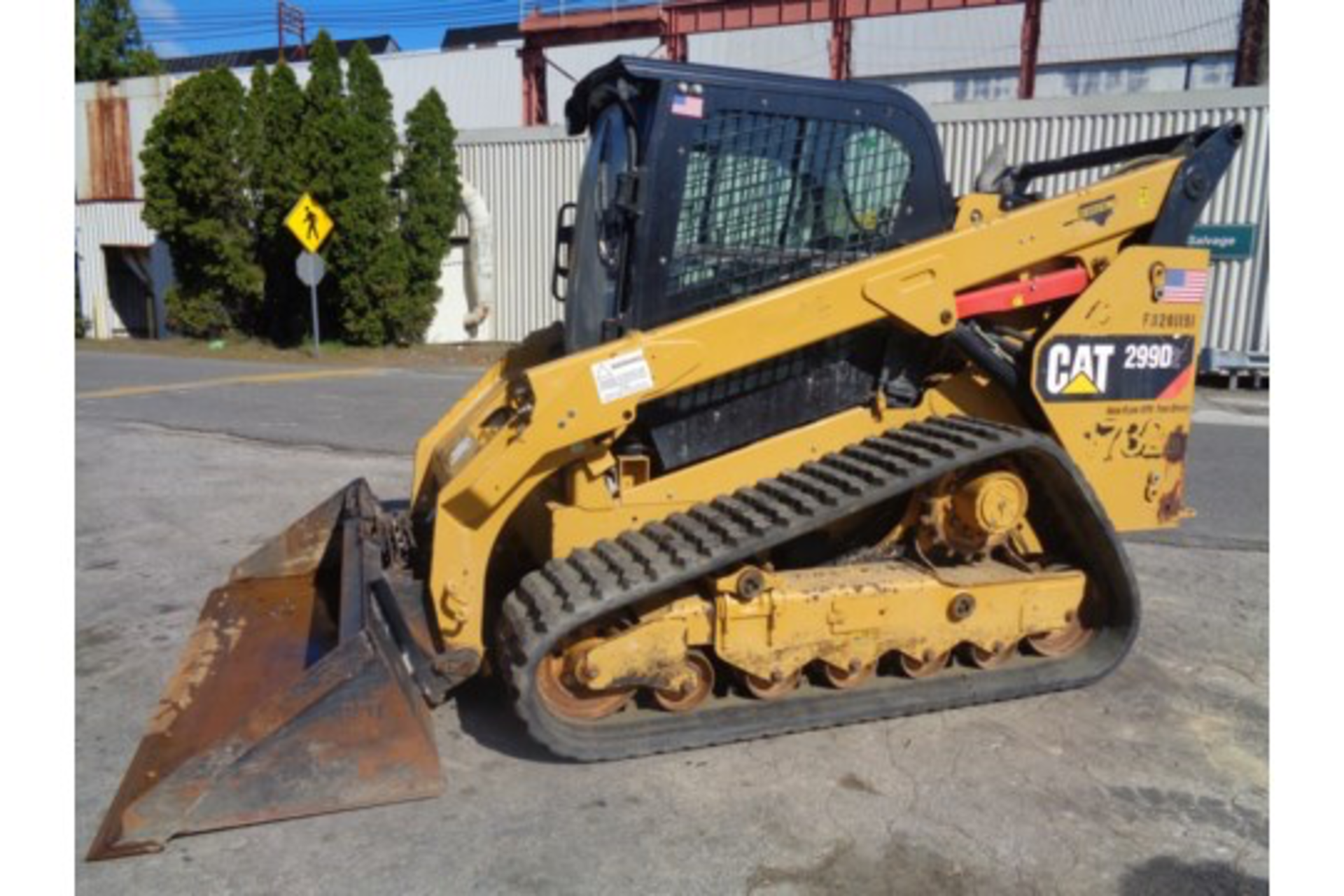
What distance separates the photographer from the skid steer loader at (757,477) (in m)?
3.14

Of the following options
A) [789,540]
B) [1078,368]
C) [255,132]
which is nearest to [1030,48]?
[255,132]

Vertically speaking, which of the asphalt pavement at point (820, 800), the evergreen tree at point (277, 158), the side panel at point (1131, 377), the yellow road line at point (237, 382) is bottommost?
the asphalt pavement at point (820, 800)

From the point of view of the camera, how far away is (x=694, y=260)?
355 cm

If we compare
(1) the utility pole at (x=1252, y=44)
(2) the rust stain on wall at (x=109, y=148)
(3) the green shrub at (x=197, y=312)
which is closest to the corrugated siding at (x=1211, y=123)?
(1) the utility pole at (x=1252, y=44)

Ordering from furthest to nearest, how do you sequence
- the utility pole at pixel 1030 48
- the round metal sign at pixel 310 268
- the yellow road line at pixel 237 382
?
the utility pole at pixel 1030 48 → the round metal sign at pixel 310 268 → the yellow road line at pixel 237 382

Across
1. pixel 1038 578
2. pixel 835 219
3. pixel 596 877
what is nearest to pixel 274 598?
pixel 596 877

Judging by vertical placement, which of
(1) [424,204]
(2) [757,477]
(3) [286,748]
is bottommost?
(3) [286,748]

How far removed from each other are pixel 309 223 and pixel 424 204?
219cm

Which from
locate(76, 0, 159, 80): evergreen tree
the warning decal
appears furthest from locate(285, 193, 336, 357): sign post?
locate(76, 0, 159, 80): evergreen tree

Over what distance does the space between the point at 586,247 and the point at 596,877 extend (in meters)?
2.24

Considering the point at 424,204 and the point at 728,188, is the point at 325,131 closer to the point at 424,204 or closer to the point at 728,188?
the point at 424,204

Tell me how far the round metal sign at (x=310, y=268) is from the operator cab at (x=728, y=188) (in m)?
15.5

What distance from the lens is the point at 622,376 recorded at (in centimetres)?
323

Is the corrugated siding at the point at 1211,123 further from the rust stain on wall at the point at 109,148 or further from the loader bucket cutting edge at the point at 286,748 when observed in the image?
the rust stain on wall at the point at 109,148
